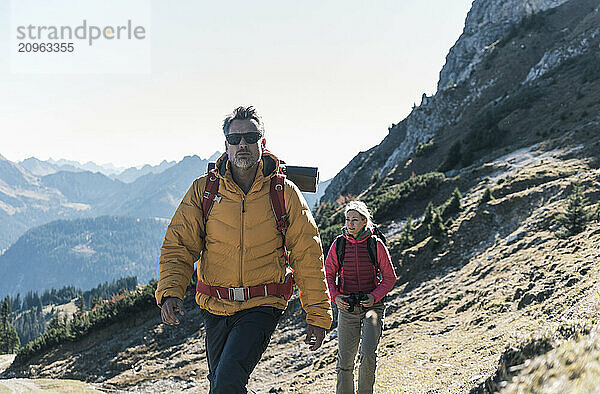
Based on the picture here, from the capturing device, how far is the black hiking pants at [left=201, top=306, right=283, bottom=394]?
3823 mm

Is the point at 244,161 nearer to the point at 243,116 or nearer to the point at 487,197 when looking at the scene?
the point at 243,116

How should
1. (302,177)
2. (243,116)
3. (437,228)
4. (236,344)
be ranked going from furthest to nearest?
(437,228)
(302,177)
(243,116)
(236,344)

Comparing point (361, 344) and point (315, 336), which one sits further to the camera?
point (361, 344)

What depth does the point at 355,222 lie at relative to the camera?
6.25 metres

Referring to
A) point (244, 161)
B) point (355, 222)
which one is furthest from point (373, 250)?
point (244, 161)

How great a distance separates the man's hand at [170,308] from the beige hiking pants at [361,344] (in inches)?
105

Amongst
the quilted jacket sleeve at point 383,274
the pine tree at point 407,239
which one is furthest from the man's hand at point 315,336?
the pine tree at point 407,239

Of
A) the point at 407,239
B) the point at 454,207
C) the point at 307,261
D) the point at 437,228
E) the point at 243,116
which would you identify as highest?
the point at 243,116

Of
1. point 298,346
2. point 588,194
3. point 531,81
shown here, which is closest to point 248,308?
point 298,346

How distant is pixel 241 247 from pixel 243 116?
5.03ft

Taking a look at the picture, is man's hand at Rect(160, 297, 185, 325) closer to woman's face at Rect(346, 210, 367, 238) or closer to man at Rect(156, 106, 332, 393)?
man at Rect(156, 106, 332, 393)

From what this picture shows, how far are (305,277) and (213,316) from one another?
3.63 feet

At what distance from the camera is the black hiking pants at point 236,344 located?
3.82 meters

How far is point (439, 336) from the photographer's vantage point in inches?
475
